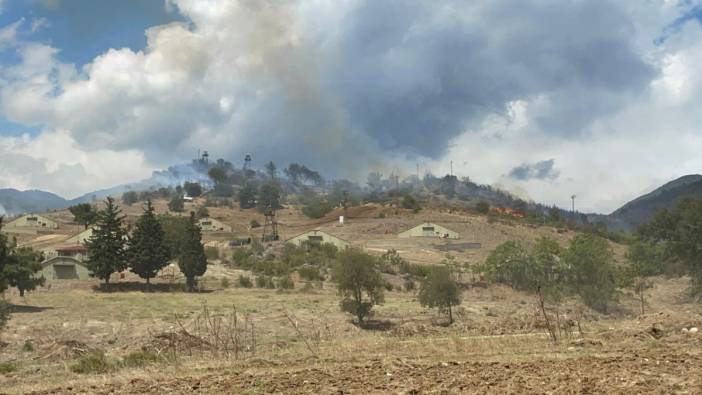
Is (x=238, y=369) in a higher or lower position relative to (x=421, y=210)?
lower

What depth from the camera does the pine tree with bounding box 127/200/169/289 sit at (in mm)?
64938

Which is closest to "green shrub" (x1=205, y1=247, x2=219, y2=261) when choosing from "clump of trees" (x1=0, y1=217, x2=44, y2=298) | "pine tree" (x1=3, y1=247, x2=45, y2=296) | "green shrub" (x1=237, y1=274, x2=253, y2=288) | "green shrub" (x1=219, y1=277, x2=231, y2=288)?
"green shrub" (x1=219, y1=277, x2=231, y2=288)

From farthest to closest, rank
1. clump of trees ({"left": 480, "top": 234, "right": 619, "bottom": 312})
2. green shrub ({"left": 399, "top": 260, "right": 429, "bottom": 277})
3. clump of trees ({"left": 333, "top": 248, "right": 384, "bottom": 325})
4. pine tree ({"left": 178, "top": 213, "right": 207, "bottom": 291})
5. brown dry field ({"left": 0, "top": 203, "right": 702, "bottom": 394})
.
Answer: green shrub ({"left": 399, "top": 260, "right": 429, "bottom": 277}), pine tree ({"left": 178, "top": 213, "right": 207, "bottom": 291}), clump of trees ({"left": 480, "top": 234, "right": 619, "bottom": 312}), clump of trees ({"left": 333, "top": 248, "right": 384, "bottom": 325}), brown dry field ({"left": 0, "top": 203, "right": 702, "bottom": 394})

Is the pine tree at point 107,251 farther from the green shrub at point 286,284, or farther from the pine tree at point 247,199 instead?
the pine tree at point 247,199

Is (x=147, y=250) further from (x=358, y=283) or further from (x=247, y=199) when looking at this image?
(x=247, y=199)

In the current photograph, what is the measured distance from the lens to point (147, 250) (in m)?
65.2

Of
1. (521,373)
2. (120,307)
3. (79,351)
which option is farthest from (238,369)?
(120,307)

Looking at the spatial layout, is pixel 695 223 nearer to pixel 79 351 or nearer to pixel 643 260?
pixel 643 260

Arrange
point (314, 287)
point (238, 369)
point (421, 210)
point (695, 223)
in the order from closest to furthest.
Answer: point (238, 369)
point (695, 223)
point (314, 287)
point (421, 210)

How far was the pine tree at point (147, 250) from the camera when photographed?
64938 mm

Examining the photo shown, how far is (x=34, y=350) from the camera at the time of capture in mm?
30078

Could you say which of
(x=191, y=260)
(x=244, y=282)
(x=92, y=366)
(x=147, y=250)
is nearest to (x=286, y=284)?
(x=244, y=282)

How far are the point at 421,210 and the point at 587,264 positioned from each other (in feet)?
303

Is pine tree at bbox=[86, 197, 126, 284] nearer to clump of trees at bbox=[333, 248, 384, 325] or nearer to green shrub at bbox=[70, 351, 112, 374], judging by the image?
clump of trees at bbox=[333, 248, 384, 325]
